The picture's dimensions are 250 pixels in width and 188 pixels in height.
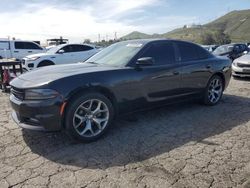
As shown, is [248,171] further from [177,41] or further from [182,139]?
[177,41]

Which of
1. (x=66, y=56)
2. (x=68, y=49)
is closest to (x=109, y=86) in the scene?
(x=66, y=56)

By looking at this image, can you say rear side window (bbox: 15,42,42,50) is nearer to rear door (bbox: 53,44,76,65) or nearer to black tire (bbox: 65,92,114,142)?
rear door (bbox: 53,44,76,65)

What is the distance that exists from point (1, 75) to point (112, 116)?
5.45m

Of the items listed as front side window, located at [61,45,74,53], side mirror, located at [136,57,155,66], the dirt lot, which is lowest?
the dirt lot

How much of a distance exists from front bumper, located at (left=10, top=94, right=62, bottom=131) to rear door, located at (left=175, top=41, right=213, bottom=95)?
8.97 ft

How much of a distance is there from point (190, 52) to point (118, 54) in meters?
1.69

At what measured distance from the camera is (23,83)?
13.0 ft

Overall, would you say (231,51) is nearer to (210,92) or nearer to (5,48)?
(210,92)

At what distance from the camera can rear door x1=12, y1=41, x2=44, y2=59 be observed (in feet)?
55.5

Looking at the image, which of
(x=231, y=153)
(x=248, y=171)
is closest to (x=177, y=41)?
(x=231, y=153)

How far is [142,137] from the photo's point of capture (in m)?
4.30

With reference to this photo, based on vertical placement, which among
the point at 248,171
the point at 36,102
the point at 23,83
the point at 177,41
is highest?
the point at 177,41

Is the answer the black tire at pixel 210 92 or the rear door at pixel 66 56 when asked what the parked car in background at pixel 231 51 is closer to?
the rear door at pixel 66 56

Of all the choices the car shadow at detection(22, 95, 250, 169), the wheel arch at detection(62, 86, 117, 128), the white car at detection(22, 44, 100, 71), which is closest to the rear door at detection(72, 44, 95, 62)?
the white car at detection(22, 44, 100, 71)
